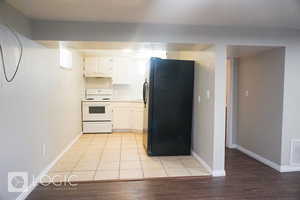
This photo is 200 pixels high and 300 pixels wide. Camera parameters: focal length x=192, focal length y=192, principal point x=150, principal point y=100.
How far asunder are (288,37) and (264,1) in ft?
4.15

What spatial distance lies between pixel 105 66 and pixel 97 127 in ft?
5.80

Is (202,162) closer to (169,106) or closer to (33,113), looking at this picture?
(169,106)

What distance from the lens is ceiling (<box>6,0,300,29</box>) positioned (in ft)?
6.29

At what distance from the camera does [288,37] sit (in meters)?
2.78

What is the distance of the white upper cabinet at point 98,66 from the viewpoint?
5488 millimetres

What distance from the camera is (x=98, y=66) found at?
5535mm

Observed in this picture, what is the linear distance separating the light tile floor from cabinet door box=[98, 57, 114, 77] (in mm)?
2190

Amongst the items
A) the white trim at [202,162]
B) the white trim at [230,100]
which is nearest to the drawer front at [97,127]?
the white trim at [202,162]

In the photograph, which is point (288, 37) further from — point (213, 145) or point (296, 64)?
point (213, 145)

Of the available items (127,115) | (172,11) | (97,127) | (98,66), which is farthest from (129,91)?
(172,11)

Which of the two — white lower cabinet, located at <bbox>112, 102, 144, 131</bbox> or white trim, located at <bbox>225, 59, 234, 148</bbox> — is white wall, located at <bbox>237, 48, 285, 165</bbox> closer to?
white trim, located at <bbox>225, 59, 234, 148</bbox>

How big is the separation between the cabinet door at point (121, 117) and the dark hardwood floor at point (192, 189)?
312cm

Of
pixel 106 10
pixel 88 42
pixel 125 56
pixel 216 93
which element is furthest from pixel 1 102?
pixel 125 56

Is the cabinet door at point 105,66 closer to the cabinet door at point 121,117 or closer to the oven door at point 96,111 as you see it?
the oven door at point 96,111
